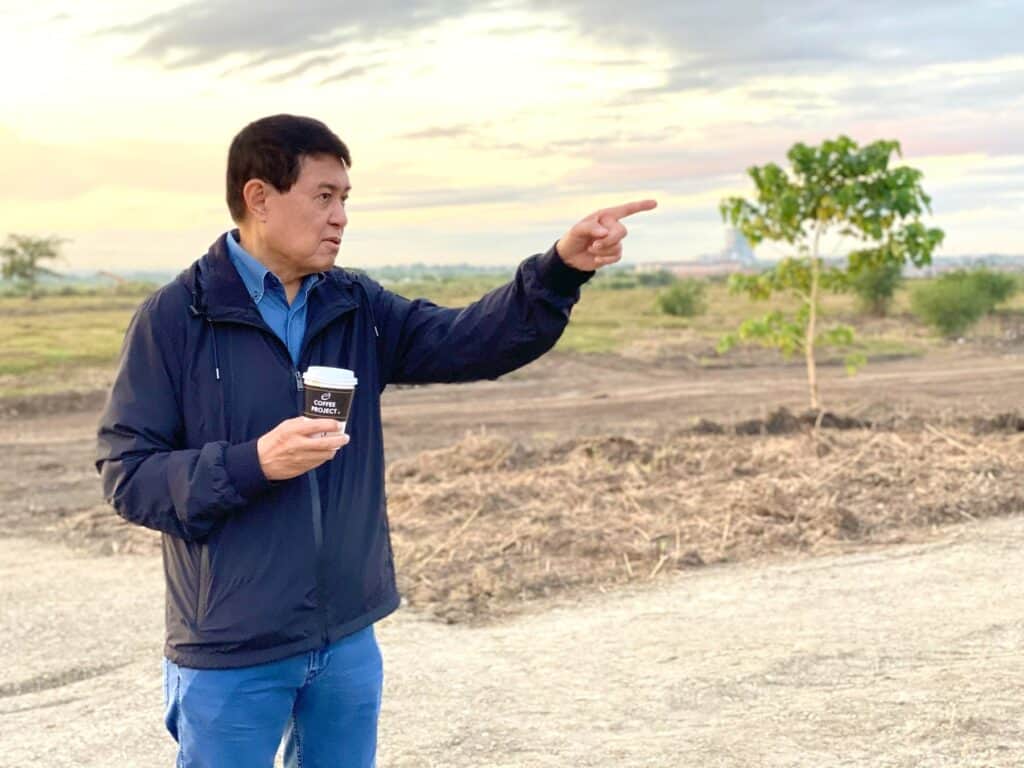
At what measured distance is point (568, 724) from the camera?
16.9 feet

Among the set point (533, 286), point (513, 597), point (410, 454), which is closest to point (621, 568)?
point (513, 597)

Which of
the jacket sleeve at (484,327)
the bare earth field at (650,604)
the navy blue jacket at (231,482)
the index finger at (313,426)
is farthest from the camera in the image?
the bare earth field at (650,604)

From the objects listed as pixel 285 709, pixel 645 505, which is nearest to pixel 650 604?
pixel 645 505

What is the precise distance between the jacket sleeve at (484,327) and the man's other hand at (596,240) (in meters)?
0.03

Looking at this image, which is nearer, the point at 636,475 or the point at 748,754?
the point at 748,754

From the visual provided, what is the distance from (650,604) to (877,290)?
27149 mm

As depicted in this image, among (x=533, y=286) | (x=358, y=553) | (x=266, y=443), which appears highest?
(x=533, y=286)

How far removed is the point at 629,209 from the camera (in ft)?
9.35

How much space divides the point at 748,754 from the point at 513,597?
2.62 metres

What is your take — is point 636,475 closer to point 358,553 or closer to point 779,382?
point 358,553

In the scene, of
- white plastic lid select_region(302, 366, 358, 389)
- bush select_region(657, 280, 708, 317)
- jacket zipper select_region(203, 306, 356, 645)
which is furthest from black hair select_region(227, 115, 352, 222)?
bush select_region(657, 280, 708, 317)

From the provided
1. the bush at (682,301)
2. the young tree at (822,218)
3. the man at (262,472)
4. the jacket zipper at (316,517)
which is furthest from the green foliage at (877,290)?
the jacket zipper at (316,517)

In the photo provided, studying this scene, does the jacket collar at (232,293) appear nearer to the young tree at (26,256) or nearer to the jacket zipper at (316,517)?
the jacket zipper at (316,517)

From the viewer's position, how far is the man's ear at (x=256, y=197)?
106 inches
